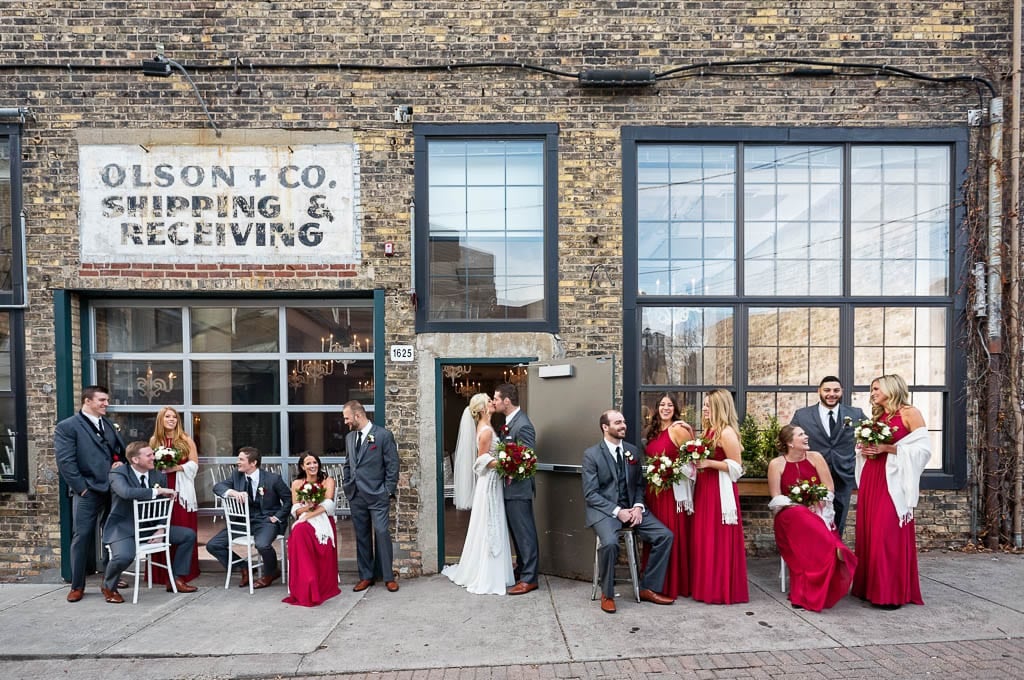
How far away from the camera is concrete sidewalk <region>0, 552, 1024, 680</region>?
14.4ft

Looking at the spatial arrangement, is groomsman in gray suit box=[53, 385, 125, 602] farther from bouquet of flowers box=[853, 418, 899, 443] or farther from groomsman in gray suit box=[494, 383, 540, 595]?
bouquet of flowers box=[853, 418, 899, 443]

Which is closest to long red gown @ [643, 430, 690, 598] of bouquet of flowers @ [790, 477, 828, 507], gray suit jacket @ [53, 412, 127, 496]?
bouquet of flowers @ [790, 477, 828, 507]

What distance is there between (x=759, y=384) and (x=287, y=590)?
5.70m

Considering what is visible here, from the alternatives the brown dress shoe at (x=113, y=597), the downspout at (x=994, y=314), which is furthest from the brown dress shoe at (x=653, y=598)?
the brown dress shoe at (x=113, y=597)

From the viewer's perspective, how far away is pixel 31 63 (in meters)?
Answer: 6.39

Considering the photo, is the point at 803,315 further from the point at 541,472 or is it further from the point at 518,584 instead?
the point at 518,584

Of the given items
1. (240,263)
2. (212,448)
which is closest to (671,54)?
(240,263)

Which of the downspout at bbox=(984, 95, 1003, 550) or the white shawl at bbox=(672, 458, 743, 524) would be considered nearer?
the white shawl at bbox=(672, 458, 743, 524)

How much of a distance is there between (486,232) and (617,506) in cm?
342

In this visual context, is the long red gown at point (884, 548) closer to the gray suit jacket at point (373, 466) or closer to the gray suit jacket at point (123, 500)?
the gray suit jacket at point (373, 466)

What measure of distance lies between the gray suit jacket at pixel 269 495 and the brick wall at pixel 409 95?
4.18 feet

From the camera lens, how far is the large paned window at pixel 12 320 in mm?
6402

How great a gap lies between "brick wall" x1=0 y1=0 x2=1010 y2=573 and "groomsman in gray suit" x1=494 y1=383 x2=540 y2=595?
114 centimetres

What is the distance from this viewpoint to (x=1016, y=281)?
6.52 m
